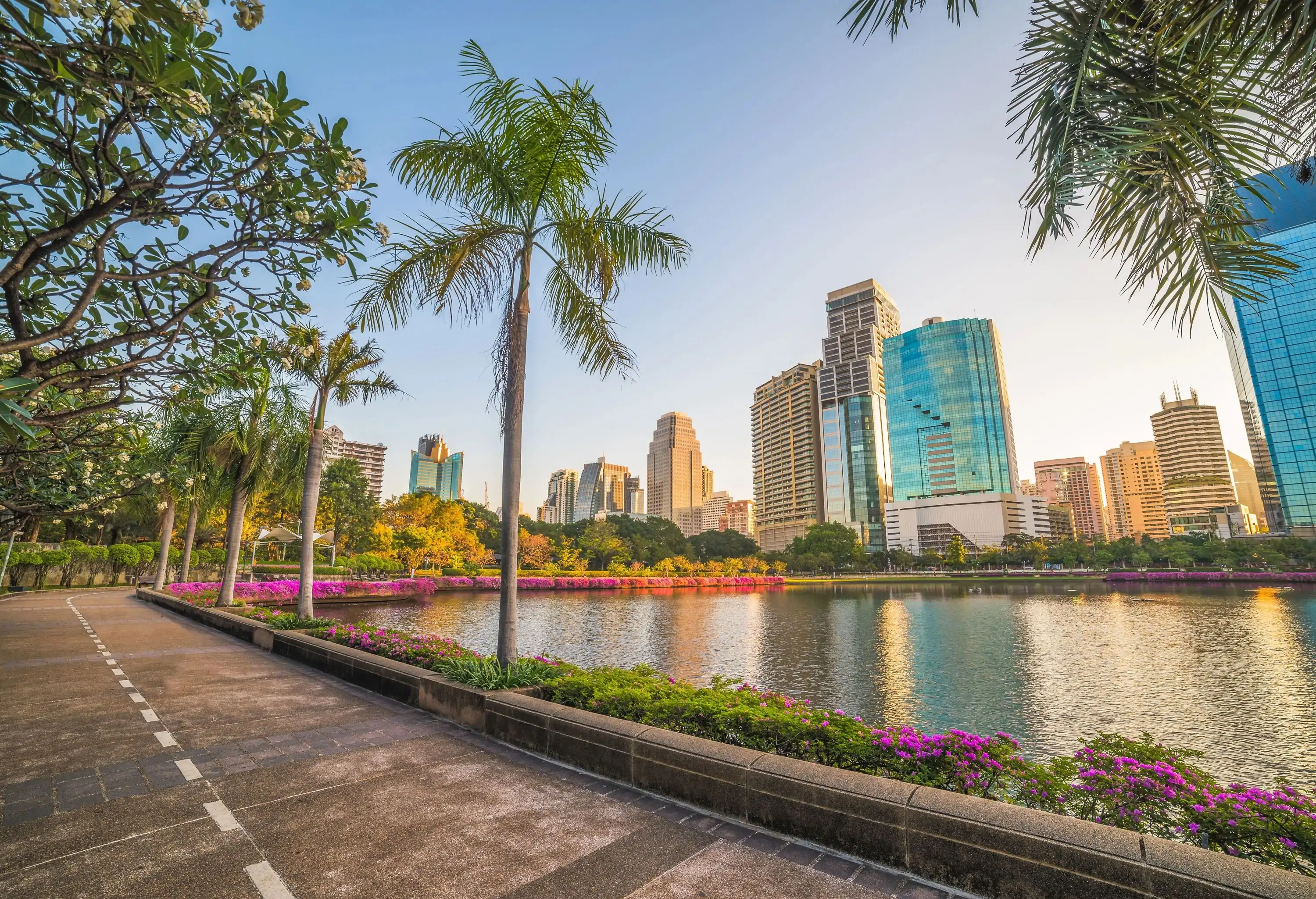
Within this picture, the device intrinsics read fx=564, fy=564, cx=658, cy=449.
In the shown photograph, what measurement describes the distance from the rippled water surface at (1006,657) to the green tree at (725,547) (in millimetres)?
59750

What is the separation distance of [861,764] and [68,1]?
5.69 meters

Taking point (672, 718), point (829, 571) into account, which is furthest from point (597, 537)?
point (672, 718)

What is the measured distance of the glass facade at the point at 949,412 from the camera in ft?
406

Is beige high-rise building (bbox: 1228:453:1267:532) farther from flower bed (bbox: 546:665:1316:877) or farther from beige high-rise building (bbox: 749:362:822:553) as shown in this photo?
flower bed (bbox: 546:665:1316:877)

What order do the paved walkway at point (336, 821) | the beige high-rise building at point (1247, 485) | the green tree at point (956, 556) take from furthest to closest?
the beige high-rise building at point (1247, 485) → the green tree at point (956, 556) → the paved walkway at point (336, 821)

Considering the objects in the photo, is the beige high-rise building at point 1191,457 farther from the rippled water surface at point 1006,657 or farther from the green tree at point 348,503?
the green tree at point 348,503

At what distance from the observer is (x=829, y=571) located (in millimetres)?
101875

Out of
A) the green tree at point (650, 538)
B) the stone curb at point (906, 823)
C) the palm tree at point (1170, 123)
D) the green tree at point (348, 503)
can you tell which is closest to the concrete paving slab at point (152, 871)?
the stone curb at point (906, 823)

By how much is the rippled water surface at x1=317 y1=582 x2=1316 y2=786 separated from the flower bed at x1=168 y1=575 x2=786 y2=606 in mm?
1856

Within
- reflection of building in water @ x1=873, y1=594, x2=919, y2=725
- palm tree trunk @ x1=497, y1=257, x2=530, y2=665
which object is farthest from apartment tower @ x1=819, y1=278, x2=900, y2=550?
palm tree trunk @ x1=497, y1=257, x2=530, y2=665

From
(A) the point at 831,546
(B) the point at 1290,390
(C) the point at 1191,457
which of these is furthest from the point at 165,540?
(C) the point at 1191,457

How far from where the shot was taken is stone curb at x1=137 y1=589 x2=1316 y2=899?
2.37m

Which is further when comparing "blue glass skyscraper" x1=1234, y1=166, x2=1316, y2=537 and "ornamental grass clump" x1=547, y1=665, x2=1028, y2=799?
"blue glass skyscraper" x1=1234, y1=166, x2=1316, y2=537

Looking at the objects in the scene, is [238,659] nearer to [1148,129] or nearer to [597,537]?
[1148,129]
